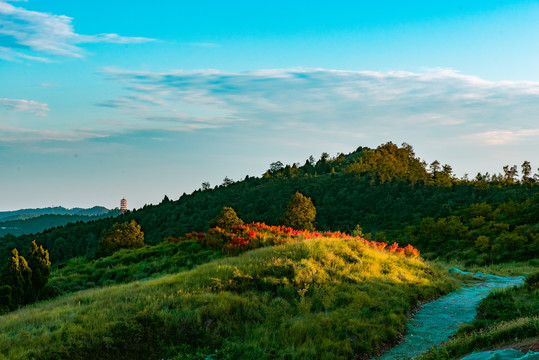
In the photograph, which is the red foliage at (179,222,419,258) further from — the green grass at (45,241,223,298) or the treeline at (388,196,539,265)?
the treeline at (388,196,539,265)

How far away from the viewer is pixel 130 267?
69.9ft

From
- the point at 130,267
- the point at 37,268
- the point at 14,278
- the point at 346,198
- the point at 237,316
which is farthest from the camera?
the point at 346,198

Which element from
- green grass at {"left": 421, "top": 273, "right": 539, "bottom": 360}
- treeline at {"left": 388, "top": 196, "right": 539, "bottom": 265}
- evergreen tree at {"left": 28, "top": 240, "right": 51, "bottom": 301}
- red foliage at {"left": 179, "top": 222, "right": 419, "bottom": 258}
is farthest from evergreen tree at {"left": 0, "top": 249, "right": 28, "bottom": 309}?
treeline at {"left": 388, "top": 196, "right": 539, "bottom": 265}

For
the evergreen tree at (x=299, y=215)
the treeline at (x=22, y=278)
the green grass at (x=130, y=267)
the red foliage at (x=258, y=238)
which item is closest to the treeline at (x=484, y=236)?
the evergreen tree at (x=299, y=215)

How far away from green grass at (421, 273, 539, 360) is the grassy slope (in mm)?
2205

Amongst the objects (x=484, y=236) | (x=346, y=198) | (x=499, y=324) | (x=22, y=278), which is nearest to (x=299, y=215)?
(x=484, y=236)

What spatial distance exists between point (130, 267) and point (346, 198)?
213 feet

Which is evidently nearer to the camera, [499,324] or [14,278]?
[499,324]

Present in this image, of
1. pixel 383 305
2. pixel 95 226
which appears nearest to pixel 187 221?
pixel 95 226

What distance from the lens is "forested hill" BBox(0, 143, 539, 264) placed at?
6694cm

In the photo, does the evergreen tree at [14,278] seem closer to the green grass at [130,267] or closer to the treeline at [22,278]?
the treeline at [22,278]

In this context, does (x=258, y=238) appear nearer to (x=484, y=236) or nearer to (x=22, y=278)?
(x=22, y=278)

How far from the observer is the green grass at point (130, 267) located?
63.9 ft

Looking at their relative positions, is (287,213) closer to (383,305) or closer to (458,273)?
(458,273)
